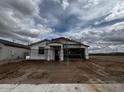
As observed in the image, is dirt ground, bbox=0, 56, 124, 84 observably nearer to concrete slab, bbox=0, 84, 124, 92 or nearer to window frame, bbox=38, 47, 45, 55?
concrete slab, bbox=0, 84, 124, 92

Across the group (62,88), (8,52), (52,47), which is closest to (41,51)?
(52,47)

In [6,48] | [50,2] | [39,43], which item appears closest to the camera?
[50,2]

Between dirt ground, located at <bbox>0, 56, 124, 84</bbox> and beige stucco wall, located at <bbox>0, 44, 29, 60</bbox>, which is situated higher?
beige stucco wall, located at <bbox>0, 44, 29, 60</bbox>

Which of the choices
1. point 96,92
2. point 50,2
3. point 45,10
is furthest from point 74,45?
point 96,92

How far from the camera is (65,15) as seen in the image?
51.0ft

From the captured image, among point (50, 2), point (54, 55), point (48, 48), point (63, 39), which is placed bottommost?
point (54, 55)

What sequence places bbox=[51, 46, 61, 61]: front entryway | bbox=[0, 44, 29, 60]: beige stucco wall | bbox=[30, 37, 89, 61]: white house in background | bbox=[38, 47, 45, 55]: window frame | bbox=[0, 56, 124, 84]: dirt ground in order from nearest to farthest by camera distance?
bbox=[0, 56, 124, 84]: dirt ground → bbox=[0, 44, 29, 60]: beige stucco wall → bbox=[30, 37, 89, 61]: white house in background → bbox=[51, 46, 61, 61]: front entryway → bbox=[38, 47, 45, 55]: window frame

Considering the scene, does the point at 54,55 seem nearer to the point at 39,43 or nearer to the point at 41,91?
the point at 39,43

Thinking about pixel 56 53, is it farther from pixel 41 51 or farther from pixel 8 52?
pixel 8 52

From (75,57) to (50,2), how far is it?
1678 centimetres

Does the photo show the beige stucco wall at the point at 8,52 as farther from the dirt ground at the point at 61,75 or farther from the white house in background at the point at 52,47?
the dirt ground at the point at 61,75

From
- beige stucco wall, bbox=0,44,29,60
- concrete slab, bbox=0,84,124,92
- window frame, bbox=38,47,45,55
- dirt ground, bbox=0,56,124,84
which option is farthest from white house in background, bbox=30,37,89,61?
concrete slab, bbox=0,84,124,92

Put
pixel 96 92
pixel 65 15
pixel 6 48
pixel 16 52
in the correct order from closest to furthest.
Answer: pixel 96 92 → pixel 65 15 → pixel 6 48 → pixel 16 52

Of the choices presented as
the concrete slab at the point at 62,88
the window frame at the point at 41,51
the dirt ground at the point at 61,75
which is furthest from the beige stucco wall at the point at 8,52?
the concrete slab at the point at 62,88
